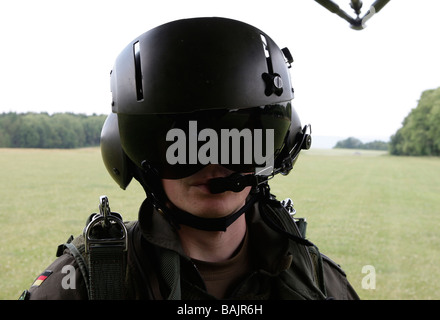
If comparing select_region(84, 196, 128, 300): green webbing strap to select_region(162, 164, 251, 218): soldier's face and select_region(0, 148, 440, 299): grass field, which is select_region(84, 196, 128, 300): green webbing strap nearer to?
select_region(162, 164, 251, 218): soldier's face

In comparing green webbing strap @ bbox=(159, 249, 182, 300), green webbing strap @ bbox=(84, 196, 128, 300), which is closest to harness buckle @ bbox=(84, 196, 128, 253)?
green webbing strap @ bbox=(84, 196, 128, 300)

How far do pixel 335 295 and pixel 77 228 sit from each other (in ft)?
29.8

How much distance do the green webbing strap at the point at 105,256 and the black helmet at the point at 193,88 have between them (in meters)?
0.20

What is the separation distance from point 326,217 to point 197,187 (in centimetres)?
1139

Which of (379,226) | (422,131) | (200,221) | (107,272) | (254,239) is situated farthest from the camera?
(422,131)

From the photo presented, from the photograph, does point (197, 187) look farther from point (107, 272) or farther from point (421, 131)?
point (421, 131)

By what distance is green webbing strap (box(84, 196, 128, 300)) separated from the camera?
1046 millimetres

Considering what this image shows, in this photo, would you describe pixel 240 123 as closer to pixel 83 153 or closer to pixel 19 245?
pixel 19 245

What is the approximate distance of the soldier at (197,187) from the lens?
111 centimetres

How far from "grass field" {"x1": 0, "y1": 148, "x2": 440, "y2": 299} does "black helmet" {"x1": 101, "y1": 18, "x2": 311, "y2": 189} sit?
16.1 ft

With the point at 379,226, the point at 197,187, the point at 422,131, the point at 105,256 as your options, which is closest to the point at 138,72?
the point at 197,187

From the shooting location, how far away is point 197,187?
1.21 m
